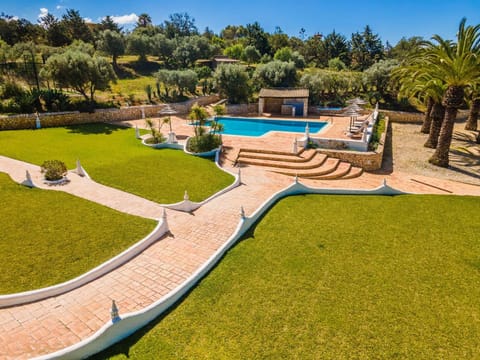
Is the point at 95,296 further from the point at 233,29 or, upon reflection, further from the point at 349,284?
the point at 233,29

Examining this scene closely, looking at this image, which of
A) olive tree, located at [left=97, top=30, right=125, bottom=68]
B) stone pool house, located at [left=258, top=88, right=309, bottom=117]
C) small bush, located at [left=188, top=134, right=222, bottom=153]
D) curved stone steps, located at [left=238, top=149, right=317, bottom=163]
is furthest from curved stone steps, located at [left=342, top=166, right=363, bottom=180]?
olive tree, located at [left=97, top=30, right=125, bottom=68]

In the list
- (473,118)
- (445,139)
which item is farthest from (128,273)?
(473,118)

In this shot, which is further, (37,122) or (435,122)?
(37,122)

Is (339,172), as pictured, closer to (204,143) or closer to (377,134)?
(377,134)

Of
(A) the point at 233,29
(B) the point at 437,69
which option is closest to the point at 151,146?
(B) the point at 437,69

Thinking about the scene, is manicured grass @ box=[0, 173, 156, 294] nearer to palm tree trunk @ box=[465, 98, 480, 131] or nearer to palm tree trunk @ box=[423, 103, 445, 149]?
palm tree trunk @ box=[423, 103, 445, 149]
